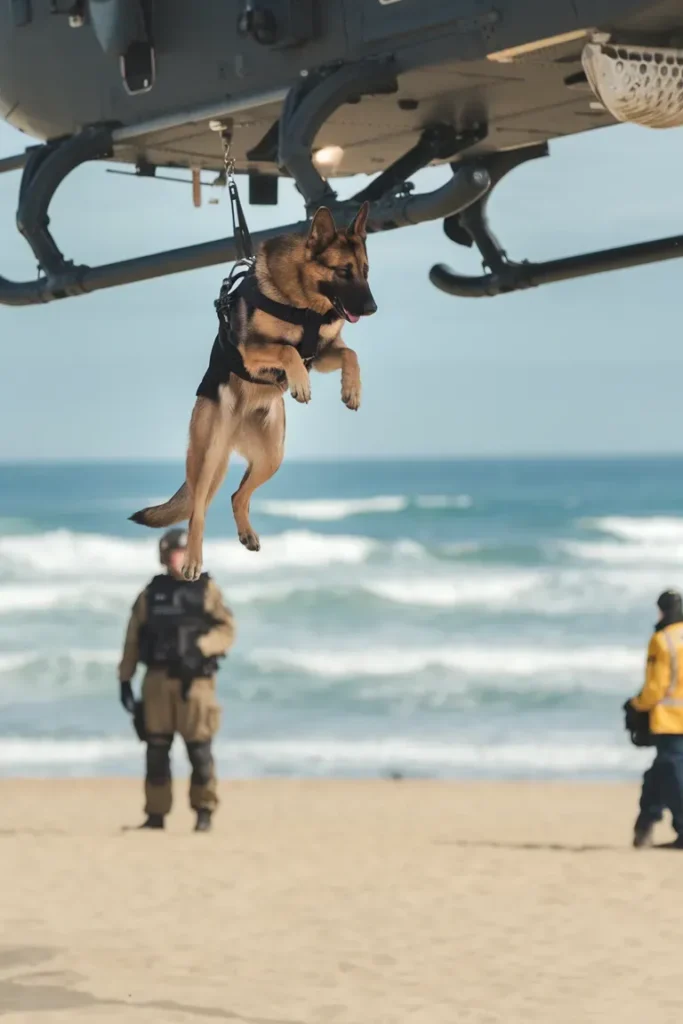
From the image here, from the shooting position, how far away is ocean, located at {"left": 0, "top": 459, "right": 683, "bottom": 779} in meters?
25.0

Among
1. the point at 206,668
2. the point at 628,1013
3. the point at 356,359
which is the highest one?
the point at 356,359

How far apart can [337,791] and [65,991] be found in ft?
30.1

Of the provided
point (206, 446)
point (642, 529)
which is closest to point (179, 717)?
point (206, 446)

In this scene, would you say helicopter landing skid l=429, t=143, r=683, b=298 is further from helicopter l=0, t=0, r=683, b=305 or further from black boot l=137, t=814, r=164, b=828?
black boot l=137, t=814, r=164, b=828

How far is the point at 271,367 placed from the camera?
17.9 ft

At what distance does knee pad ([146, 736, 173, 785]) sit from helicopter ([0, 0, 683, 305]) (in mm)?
5864

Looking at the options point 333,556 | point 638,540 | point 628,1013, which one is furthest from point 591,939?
point 638,540

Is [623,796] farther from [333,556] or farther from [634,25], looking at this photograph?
[333,556]

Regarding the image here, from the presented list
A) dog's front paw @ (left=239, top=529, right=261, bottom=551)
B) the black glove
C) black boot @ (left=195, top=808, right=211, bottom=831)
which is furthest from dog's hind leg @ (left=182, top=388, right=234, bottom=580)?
black boot @ (left=195, top=808, right=211, bottom=831)

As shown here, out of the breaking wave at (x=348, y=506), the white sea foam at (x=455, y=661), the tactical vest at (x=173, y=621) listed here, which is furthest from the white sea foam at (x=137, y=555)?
the tactical vest at (x=173, y=621)

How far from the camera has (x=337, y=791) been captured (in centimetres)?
2025

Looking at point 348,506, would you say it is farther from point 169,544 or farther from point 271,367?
point 271,367

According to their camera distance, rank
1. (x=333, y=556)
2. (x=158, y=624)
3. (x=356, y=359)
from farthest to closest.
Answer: (x=333, y=556)
(x=158, y=624)
(x=356, y=359)

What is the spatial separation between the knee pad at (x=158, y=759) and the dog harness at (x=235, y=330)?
9.14 metres
